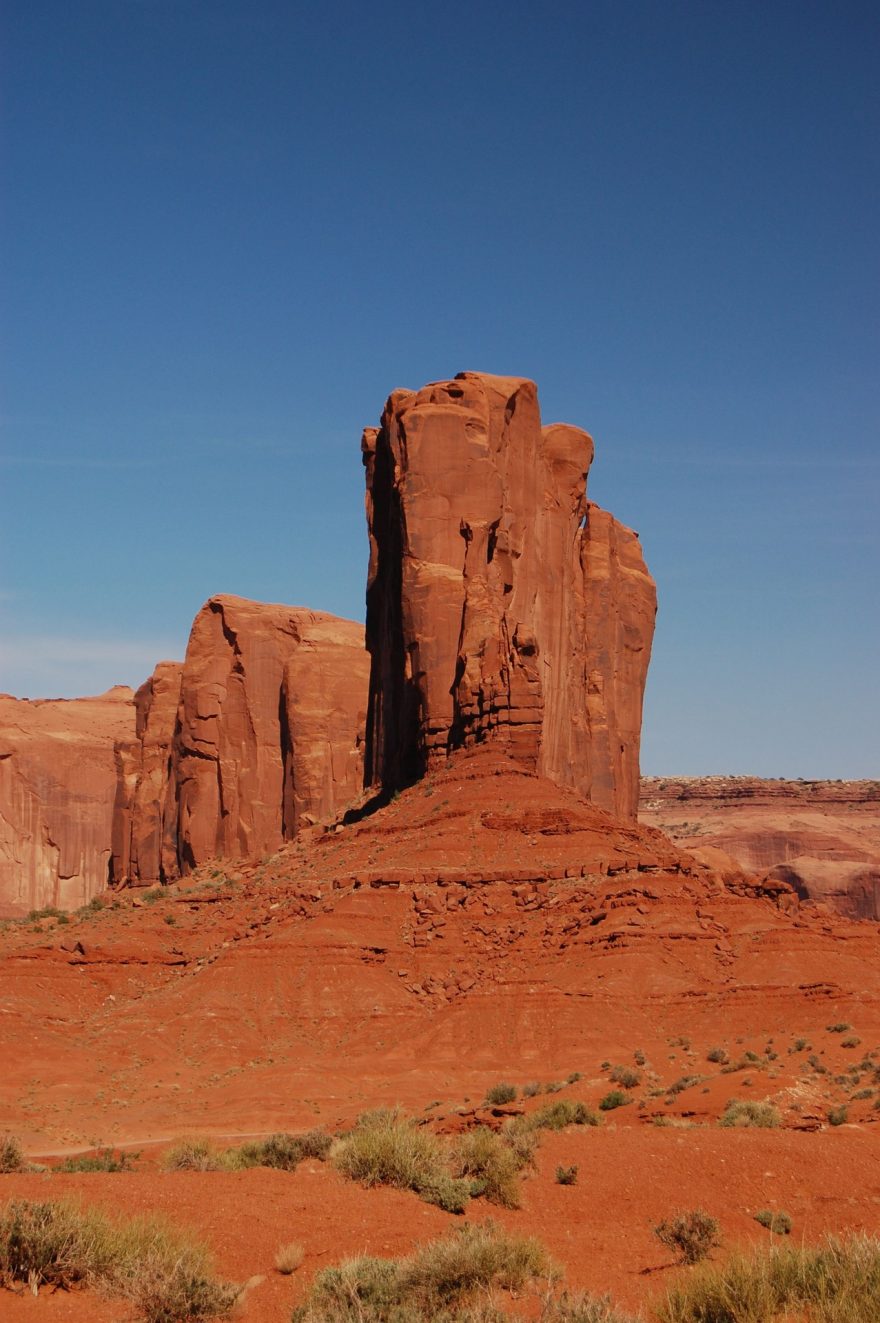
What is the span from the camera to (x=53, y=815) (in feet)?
320

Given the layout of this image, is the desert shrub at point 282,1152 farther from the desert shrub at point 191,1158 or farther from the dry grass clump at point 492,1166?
the dry grass clump at point 492,1166

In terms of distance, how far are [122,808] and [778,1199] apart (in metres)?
76.9

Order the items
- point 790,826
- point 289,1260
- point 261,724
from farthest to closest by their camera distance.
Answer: point 790,826 < point 261,724 < point 289,1260

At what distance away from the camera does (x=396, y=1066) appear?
34219 millimetres

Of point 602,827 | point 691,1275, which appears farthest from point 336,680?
point 691,1275

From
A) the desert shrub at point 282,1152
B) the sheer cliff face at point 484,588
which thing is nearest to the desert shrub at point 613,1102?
the desert shrub at point 282,1152

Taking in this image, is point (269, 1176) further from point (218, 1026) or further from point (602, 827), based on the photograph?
point (602, 827)

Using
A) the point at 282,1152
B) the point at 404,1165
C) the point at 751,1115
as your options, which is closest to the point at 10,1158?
the point at 282,1152

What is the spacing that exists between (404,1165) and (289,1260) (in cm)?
379

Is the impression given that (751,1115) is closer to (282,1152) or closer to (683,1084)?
(683,1084)

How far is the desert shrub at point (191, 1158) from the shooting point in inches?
748

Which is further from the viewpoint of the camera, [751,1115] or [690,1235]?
[751,1115]

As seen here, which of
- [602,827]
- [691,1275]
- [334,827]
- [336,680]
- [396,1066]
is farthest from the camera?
[336,680]

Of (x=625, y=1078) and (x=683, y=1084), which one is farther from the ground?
(x=683, y=1084)
